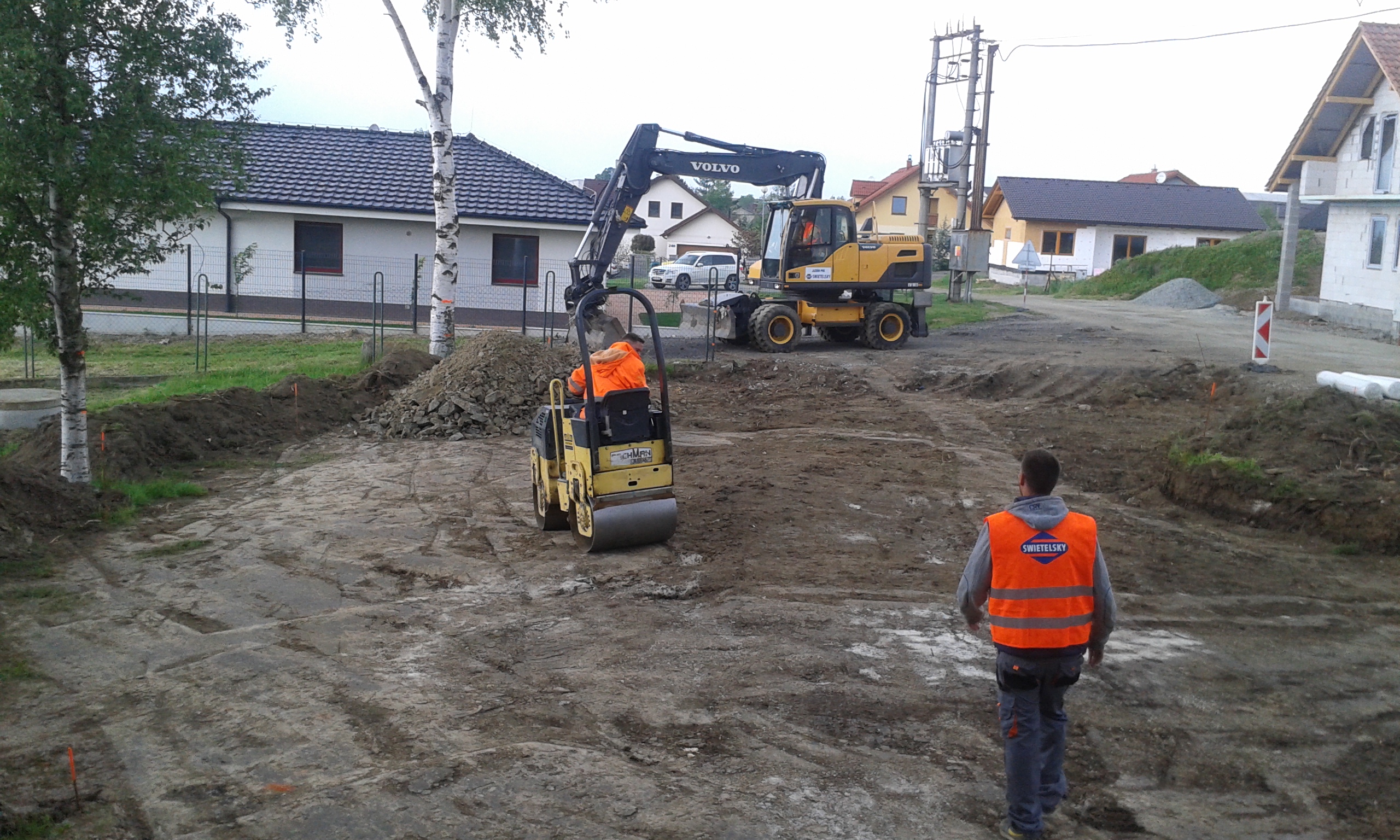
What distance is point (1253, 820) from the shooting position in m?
4.74

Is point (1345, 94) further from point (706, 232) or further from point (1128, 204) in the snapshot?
point (706, 232)

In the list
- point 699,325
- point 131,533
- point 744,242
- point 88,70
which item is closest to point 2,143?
point 88,70

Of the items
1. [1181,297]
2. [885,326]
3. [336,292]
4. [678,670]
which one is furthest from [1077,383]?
[1181,297]

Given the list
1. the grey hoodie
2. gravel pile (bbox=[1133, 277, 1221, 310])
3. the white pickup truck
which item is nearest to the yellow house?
the white pickup truck

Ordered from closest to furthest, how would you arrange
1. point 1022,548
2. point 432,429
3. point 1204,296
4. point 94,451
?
point 1022,548 → point 94,451 → point 432,429 → point 1204,296

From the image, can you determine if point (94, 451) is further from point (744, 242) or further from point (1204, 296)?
point (744, 242)

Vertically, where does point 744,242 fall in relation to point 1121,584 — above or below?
above

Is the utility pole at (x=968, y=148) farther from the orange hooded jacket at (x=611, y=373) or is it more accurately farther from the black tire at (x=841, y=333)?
the orange hooded jacket at (x=611, y=373)

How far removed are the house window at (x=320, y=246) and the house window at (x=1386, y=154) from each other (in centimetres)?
2517

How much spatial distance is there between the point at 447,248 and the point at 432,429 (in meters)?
4.89

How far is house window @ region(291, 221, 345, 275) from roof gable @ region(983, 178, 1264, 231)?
124 ft

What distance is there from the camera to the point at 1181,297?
116 feet

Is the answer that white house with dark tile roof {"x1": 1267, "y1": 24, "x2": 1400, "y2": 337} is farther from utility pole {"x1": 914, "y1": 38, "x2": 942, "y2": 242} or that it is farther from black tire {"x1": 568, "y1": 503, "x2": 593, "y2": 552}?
black tire {"x1": 568, "y1": 503, "x2": 593, "y2": 552}

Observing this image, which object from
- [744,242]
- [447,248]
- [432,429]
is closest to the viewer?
[432,429]
